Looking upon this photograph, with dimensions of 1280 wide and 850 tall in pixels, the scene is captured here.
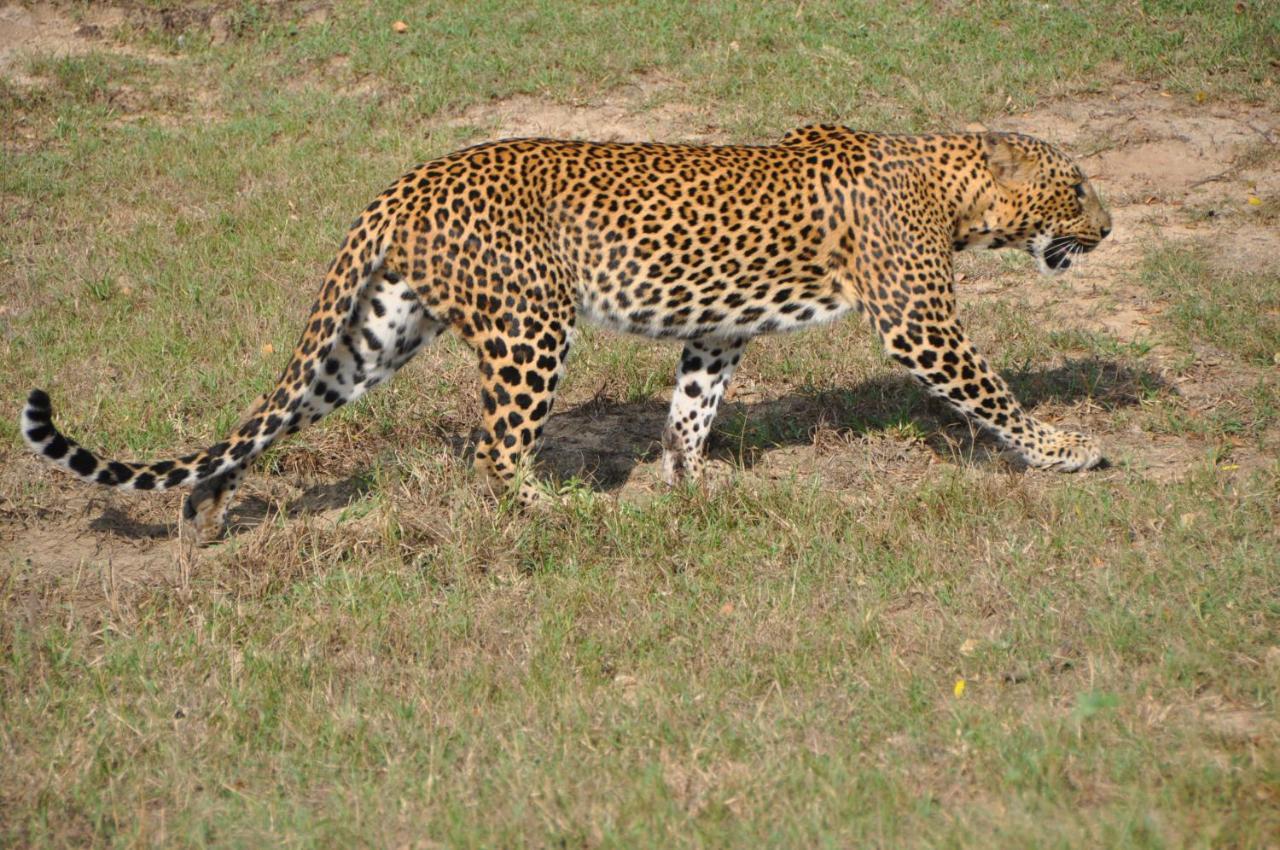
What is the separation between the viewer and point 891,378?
31.0ft

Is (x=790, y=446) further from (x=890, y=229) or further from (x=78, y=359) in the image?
(x=78, y=359)

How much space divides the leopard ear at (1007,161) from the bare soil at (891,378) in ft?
4.82

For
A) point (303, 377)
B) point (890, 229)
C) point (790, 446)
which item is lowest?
point (790, 446)

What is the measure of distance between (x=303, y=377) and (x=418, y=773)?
262 cm

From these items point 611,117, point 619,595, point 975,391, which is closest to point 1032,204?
point 975,391

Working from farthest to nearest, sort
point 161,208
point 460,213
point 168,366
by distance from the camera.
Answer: point 161,208
point 168,366
point 460,213

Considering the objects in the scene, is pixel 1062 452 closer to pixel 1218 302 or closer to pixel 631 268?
pixel 631 268

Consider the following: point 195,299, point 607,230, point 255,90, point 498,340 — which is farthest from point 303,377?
point 255,90

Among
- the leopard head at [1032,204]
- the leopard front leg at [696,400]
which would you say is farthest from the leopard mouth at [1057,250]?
the leopard front leg at [696,400]

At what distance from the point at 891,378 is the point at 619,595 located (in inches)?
130

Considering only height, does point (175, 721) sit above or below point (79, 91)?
below

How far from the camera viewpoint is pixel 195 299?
10664 mm

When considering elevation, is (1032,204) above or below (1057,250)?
above

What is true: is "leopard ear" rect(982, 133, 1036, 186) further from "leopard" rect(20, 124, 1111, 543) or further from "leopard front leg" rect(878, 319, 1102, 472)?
"leopard front leg" rect(878, 319, 1102, 472)
